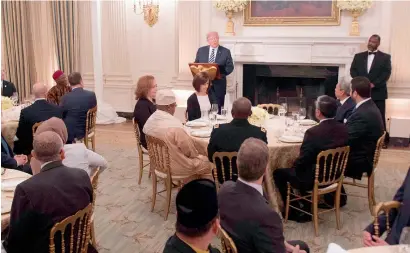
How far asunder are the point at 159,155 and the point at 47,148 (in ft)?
6.61

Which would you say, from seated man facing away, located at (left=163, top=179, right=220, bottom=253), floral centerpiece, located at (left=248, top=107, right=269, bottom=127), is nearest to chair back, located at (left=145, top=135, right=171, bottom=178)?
floral centerpiece, located at (left=248, top=107, right=269, bottom=127)

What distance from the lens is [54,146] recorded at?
2729 mm

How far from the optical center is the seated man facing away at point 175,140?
4.49 meters

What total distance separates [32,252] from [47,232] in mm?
144

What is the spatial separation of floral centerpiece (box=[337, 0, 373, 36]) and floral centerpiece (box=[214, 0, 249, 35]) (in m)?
1.75

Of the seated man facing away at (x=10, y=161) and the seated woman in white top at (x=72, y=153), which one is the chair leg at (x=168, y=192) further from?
the seated man facing away at (x=10, y=161)

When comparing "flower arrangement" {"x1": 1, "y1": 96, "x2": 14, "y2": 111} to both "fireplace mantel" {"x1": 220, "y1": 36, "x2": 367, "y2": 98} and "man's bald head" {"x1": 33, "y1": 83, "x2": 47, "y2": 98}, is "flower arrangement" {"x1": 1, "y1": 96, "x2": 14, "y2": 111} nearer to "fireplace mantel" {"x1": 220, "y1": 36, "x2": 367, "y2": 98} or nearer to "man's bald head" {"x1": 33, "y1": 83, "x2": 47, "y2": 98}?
"man's bald head" {"x1": 33, "y1": 83, "x2": 47, "y2": 98}

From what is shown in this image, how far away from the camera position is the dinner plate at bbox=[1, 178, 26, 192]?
3.08 m

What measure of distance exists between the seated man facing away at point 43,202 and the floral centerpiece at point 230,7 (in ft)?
21.2

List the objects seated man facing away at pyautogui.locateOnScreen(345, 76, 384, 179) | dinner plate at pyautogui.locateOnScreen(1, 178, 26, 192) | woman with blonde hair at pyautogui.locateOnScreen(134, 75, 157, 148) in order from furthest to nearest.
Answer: woman with blonde hair at pyautogui.locateOnScreen(134, 75, 157, 148), seated man facing away at pyautogui.locateOnScreen(345, 76, 384, 179), dinner plate at pyautogui.locateOnScreen(1, 178, 26, 192)

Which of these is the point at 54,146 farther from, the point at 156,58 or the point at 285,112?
the point at 156,58

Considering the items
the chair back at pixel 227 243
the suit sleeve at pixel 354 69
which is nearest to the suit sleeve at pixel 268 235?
the chair back at pixel 227 243

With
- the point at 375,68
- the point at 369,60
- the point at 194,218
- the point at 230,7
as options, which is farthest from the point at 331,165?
the point at 230,7

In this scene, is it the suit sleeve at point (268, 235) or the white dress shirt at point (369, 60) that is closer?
the suit sleeve at point (268, 235)
